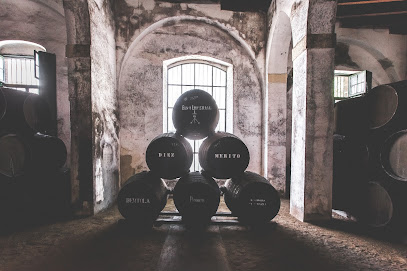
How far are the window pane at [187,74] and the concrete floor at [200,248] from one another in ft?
13.5

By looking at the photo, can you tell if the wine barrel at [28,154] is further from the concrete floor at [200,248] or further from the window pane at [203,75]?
the window pane at [203,75]

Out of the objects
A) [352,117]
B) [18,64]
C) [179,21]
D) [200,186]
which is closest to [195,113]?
[200,186]

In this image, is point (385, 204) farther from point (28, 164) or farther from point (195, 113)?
point (28, 164)

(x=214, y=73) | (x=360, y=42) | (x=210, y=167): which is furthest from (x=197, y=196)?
(x=360, y=42)

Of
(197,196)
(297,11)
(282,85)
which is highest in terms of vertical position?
(297,11)

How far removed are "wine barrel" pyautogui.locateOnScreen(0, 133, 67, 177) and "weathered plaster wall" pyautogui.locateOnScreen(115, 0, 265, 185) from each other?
1.68m

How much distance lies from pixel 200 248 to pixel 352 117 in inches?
133

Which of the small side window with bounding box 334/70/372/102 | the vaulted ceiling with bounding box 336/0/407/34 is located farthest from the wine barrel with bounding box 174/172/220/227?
the vaulted ceiling with bounding box 336/0/407/34

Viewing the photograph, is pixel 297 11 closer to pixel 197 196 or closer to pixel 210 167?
pixel 210 167

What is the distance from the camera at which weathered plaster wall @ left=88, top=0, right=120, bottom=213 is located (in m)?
4.27

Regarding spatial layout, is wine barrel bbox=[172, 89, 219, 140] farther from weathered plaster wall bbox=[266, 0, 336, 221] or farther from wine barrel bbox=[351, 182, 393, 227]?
wine barrel bbox=[351, 182, 393, 227]

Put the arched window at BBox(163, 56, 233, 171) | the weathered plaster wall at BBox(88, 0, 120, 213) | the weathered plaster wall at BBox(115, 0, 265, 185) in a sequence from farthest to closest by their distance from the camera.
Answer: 1. the arched window at BBox(163, 56, 233, 171)
2. the weathered plaster wall at BBox(115, 0, 265, 185)
3. the weathered plaster wall at BBox(88, 0, 120, 213)

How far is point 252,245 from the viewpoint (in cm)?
307

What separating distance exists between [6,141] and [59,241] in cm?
178
